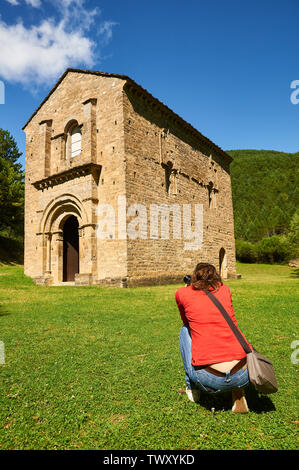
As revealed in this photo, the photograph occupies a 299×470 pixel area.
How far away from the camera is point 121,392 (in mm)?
3340

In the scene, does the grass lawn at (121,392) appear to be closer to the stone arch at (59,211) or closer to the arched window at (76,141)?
the stone arch at (59,211)

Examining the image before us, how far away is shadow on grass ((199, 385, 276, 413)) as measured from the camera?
298 cm

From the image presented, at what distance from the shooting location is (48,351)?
15.7 feet

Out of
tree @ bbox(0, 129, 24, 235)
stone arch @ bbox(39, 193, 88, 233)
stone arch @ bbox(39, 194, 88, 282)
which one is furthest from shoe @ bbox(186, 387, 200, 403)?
tree @ bbox(0, 129, 24, 235)

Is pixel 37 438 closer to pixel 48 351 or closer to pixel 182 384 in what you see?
pixel 182 384

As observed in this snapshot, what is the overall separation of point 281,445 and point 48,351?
11.9 feet

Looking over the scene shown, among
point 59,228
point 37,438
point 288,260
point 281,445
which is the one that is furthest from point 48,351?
point 288,260

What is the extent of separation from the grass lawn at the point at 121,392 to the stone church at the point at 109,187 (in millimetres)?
7146

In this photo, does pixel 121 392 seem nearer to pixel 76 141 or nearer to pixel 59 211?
pixel 59 211

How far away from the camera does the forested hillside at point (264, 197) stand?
56125 millimetres
